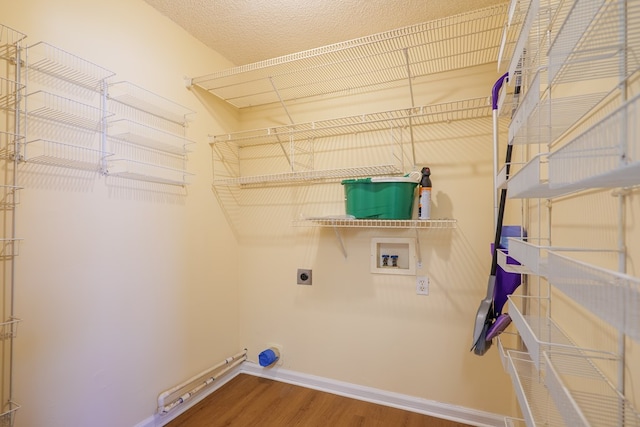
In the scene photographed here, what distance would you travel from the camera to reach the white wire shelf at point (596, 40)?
49 cm

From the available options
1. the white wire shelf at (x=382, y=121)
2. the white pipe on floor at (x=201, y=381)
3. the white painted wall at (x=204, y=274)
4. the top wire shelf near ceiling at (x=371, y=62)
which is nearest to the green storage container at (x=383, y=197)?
the white painted wall at (x=204, y=274)

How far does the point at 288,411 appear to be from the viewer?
181cm

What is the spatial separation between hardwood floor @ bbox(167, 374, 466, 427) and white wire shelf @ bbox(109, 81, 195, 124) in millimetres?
1778

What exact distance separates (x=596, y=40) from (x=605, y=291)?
485 mm

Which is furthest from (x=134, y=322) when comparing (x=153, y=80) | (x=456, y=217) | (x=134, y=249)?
(x=456, y=217)

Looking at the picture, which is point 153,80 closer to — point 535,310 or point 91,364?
point 91,364

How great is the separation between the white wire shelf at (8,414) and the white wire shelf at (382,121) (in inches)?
64.1

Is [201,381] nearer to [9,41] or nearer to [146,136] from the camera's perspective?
[146,136]

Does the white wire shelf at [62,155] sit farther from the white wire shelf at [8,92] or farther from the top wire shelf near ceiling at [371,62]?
the top wire shelf near ceiling at [371,62]

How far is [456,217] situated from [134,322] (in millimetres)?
1877

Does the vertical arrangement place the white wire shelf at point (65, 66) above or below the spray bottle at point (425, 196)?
above

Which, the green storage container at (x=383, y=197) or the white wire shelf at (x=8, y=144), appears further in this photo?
the green storage container at (x=383, y=197)

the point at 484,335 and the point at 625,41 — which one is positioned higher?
the point at 625,41

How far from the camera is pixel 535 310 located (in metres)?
1.23
